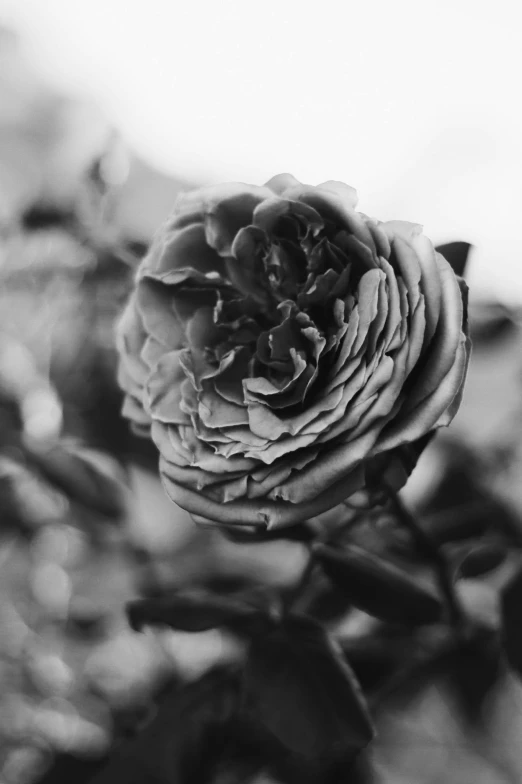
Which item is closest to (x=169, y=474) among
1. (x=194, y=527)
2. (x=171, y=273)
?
(x=171, y=273)

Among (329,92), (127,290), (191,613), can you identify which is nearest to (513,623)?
(191,613)

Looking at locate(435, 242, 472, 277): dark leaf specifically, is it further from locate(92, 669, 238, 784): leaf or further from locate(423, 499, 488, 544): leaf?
locate(92, 669, 238, 784): leaf

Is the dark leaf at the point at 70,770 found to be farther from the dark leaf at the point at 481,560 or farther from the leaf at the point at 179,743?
the dark leaf at the point at 481,560

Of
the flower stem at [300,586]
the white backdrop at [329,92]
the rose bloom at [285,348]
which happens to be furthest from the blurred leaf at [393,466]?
the white backdrop at [329,92]

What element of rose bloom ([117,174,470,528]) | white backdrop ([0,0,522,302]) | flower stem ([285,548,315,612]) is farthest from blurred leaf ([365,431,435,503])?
white backdrop ([0,0,522,302])

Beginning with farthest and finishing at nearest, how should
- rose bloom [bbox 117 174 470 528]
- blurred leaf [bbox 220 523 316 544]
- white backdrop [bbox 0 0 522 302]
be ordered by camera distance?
white backdrop [bbox 0 0 522 302] < blurred leaf [bbox 220 523 316 544] < rose bloom [bbox 117 174 470 528]

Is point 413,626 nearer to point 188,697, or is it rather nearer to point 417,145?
point 188,697

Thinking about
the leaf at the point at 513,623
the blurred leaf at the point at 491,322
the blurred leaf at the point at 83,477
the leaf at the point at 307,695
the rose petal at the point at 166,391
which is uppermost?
the blurred leaf at the point at 491,322
